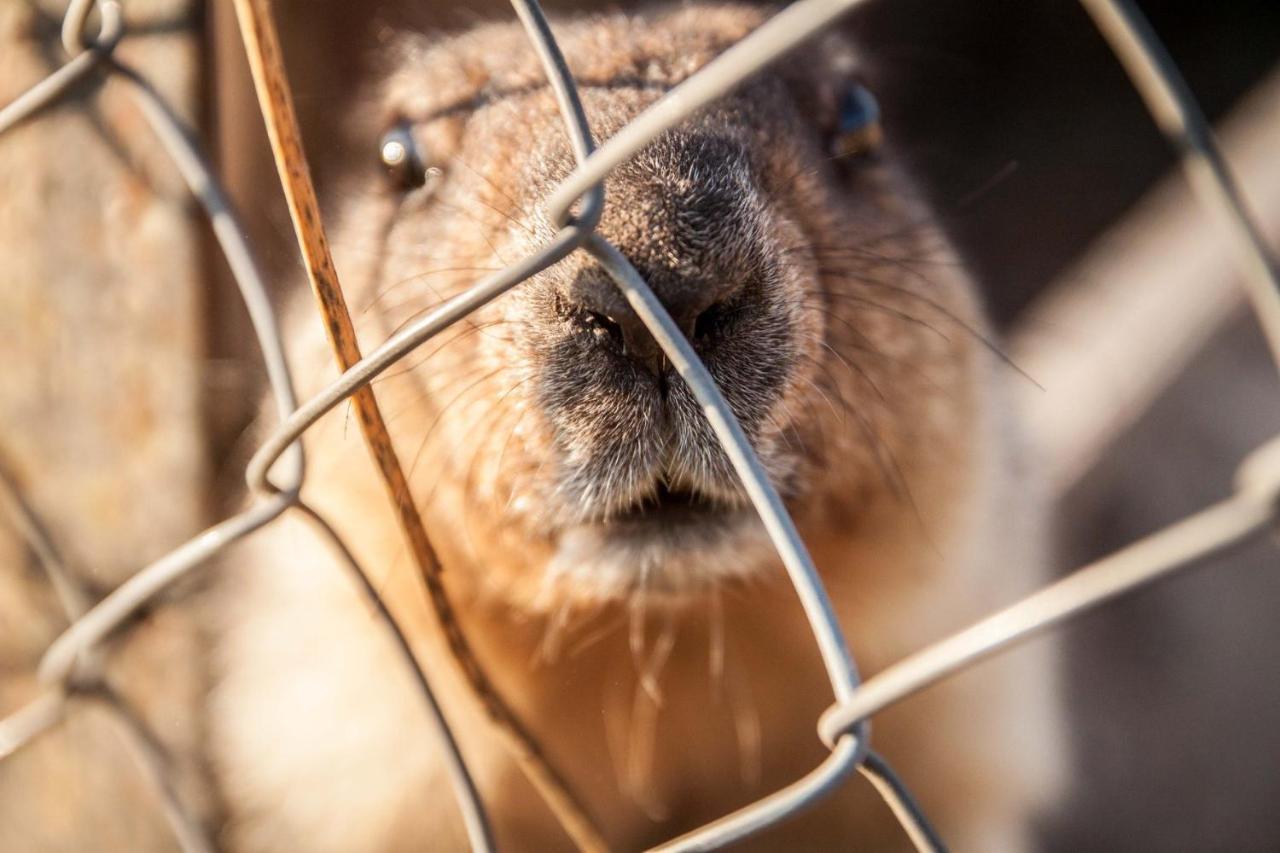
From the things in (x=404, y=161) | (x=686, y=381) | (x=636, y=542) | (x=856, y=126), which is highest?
(x=404, y=161)

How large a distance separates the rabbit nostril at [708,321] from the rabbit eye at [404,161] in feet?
2.50

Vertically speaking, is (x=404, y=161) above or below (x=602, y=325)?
above

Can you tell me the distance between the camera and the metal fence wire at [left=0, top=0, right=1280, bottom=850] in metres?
0.58

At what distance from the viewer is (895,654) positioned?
74.8 inches

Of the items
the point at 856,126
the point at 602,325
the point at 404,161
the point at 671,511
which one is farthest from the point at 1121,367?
the point at 602,325

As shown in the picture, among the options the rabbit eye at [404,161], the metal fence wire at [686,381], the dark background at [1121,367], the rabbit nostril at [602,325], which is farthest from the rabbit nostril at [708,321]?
the dark background at [1121,367]

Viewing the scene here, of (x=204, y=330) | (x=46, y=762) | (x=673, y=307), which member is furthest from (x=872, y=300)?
(x=46, y=762)

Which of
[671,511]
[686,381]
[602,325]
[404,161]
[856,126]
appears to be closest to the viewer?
[686,381]

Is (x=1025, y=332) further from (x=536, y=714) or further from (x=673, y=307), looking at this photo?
(x=673, y=307)

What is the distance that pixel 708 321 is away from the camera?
3.92ft

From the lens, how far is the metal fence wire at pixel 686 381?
1.91ft

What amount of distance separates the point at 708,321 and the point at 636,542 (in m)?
0.36

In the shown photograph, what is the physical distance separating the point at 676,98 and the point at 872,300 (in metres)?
1.10

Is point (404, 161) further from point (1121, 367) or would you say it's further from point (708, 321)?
point (1121, 367)
